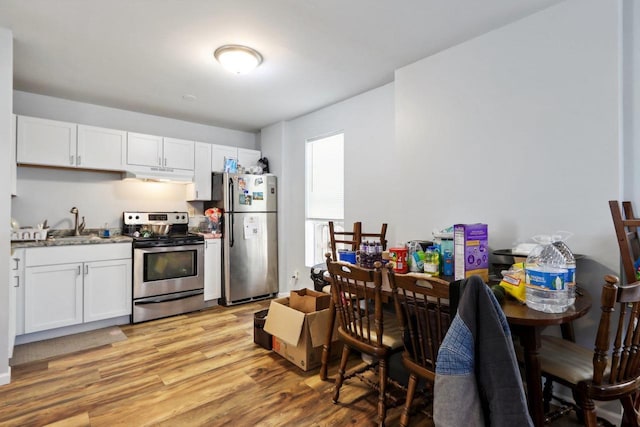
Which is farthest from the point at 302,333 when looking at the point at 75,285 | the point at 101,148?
the point at 101,148

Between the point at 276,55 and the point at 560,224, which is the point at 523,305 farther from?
the point at 276,55

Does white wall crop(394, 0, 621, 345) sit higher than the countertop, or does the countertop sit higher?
white wall crop(394, 0, 621, 345)

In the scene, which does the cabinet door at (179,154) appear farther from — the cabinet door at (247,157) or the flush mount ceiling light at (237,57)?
the flush mount ceiling light at (237,57)

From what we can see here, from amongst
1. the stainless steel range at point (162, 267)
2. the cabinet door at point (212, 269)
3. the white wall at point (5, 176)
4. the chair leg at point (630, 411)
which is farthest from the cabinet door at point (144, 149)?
the chair leg at point (630, 411)

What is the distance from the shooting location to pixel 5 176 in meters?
2.22

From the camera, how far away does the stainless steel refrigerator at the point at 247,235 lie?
417 centimetres

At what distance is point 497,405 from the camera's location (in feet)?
3.35

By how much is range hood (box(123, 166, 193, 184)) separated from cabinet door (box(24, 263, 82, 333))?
45.9 inches

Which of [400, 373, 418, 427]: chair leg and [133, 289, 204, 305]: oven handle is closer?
[400, 373, 418, 427]: chair leg

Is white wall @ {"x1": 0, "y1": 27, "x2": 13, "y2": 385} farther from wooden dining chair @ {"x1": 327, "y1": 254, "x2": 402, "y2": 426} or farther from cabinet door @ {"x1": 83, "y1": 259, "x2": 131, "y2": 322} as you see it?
wooden dining chair @ {"x1": 327, "y1": 254, "x2": 402, "y2": 426}

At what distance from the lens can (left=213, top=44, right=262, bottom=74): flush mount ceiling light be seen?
2521 mm

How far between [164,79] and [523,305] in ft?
11.2

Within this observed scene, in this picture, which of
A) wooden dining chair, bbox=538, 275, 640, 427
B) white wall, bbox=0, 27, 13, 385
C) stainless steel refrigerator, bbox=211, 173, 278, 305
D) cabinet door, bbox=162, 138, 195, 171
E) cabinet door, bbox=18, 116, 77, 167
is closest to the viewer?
wooden dining chair, bbox=538, 275, 640, 427

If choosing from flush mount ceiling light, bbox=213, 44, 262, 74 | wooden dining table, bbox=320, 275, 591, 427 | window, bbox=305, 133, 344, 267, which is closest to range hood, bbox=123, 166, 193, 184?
window, bbox=305, 133, 344, 267
